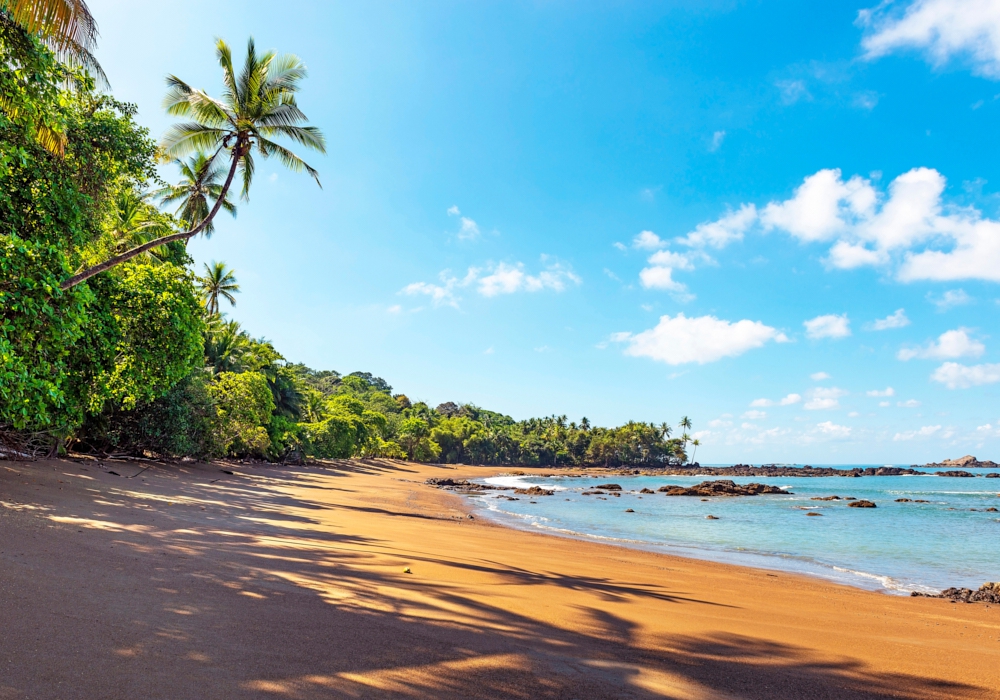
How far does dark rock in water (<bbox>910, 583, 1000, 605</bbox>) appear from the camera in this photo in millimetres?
9703

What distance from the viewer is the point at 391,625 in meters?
4.32

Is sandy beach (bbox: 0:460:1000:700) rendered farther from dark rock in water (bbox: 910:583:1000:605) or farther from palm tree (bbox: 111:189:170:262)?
palm tree (bbox: 111:189:170:262)

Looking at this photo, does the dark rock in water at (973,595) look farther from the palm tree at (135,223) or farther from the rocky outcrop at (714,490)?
the rocky outcrop at (714,490)

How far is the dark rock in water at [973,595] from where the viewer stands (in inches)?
382

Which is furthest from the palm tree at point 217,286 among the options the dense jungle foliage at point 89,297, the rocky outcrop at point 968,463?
the rocky outcrop at point 968,463

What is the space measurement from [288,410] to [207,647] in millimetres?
42880

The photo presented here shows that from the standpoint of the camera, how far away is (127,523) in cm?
747

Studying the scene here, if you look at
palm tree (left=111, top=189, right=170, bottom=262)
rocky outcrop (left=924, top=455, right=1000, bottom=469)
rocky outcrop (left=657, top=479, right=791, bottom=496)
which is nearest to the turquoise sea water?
rocky outcrop (left=657, top=479, right=791, bottom=496)

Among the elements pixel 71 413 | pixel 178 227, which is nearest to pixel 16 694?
pixel 71 413

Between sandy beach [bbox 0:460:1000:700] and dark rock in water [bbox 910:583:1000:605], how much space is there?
1.00m

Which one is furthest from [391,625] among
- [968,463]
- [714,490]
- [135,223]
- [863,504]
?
[968,463]

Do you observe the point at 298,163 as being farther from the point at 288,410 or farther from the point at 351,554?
the point at 288,410

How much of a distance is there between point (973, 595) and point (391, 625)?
1189 centimetres

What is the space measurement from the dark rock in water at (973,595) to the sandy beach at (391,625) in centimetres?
100
